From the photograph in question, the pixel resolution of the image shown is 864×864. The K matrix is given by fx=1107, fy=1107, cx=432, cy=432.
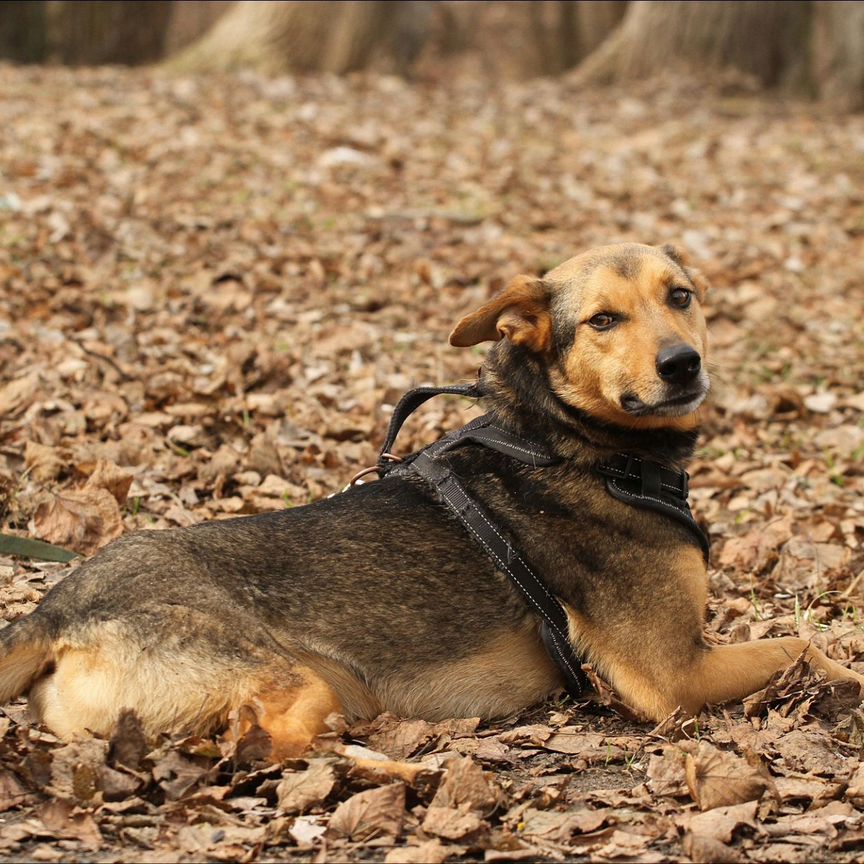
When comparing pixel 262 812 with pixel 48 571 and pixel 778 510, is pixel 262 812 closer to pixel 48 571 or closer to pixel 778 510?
pixel 48 571

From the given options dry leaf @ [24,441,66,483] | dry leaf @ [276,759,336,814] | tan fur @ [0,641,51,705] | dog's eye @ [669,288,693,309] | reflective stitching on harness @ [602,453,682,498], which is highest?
dog's eye @ [669,288,693,309]

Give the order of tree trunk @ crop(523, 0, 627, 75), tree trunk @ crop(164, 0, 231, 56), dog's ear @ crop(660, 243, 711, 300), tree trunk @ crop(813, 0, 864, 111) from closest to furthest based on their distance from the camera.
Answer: dog's ear @ crop(660, 243, 711, 300)
tree trunk @ crop(813, 0, 864, 111)
tree trunk @ crop(523, 0, 627, 75)
tree trunk @ crop(164, 0, 231, 56)

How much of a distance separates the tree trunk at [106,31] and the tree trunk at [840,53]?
38.2 ft

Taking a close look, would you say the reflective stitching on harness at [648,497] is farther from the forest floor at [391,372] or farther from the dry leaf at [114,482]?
the dry leaf at [114,482]

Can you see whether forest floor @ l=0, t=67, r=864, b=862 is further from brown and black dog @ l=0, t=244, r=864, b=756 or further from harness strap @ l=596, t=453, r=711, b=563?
harness strap @ l=596, t=453, r=711, b=563

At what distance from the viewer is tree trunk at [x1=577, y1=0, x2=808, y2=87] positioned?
18375 millimetres

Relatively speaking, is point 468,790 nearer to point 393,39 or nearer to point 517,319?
point 517,319

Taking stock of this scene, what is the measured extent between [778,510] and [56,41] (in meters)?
16.8

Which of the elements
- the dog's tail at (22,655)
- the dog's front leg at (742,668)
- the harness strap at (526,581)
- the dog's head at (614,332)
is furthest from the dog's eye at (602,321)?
the dog's tail at (22,655)

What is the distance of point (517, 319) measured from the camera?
5184 millimetres

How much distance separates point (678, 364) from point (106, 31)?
17991 mm

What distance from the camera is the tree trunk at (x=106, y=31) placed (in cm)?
1948

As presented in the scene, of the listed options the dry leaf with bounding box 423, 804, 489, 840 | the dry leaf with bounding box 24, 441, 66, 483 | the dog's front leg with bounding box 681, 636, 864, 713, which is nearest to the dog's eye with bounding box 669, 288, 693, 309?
the dog's front leg with bounding box 681, 636, 864, 713

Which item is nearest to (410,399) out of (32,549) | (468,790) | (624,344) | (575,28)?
(624,344)
